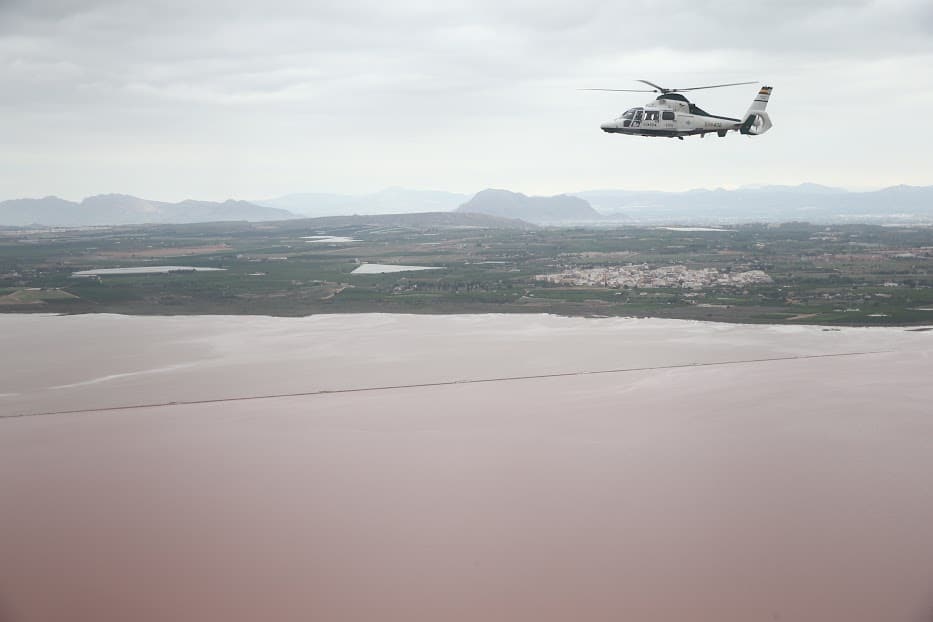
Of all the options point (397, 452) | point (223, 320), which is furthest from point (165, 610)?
point (223, 320)

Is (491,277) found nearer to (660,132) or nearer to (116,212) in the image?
(660,132)

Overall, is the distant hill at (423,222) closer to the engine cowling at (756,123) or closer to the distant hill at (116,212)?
the distant hill at (116,212)

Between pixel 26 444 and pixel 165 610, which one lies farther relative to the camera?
pixel 26 444

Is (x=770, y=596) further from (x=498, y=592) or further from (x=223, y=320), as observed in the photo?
(x=223, y=320)

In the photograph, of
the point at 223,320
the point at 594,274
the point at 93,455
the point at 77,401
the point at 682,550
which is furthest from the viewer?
the point at 594,274

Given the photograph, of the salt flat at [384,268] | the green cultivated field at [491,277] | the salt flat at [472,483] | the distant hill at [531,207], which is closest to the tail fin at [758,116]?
the salt flat at [472,483]

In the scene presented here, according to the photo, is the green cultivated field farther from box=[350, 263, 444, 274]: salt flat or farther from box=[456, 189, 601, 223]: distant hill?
box=[456, 189, 601, 223]: distant hill
